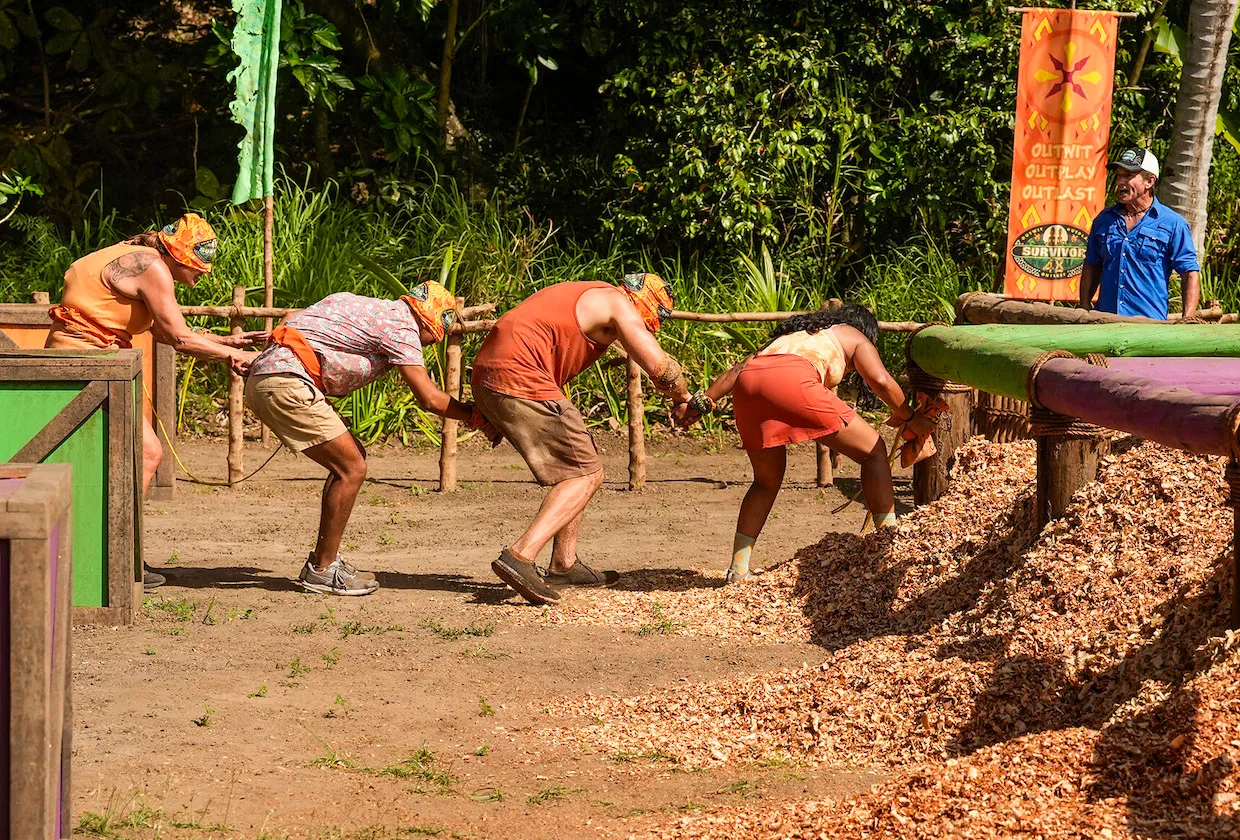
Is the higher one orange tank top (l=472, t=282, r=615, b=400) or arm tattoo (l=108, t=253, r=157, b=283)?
arm tattoo (l=108, t=253, r=157, b=283)

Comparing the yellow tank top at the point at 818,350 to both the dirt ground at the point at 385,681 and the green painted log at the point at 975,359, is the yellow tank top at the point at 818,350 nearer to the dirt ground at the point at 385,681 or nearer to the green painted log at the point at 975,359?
the green painted log at the point at 975,359

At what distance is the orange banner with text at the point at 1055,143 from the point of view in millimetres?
9352

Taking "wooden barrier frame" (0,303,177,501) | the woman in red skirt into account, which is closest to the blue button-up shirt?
the woman in red skirt

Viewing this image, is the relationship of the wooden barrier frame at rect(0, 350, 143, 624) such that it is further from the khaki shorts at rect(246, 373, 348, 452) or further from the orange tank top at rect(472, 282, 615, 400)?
the orange tank top at rect(472, 282, 615, 400)

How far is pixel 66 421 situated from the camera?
5.52 meters

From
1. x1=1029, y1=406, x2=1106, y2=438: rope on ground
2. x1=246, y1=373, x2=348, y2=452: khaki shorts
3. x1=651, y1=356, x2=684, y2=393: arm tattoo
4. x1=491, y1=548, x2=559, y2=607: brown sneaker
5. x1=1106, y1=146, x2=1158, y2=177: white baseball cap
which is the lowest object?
x1=491, y1=548, x2=559, y2=607: brown sneaker

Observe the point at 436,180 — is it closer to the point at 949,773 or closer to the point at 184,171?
the point at 184,171

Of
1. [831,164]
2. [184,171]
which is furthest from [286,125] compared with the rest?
[831,164]

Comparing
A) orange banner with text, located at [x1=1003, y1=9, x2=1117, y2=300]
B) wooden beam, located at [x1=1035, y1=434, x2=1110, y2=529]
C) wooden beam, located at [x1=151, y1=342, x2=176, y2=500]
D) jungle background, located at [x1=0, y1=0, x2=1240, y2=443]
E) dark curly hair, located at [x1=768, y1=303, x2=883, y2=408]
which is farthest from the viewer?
jungle background, located at [x1=0, y1=0, x2=1240, y2=443]

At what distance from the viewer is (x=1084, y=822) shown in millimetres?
3160

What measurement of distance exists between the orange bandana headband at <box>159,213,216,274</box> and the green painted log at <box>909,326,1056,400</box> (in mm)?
3158

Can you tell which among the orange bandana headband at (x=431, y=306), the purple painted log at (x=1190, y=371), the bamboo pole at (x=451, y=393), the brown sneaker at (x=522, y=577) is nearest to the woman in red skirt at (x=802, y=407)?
the brown sneaker at (x=522, y=577)

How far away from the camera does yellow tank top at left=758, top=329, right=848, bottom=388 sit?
6.45 metres

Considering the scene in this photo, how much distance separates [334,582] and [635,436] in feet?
10.9
